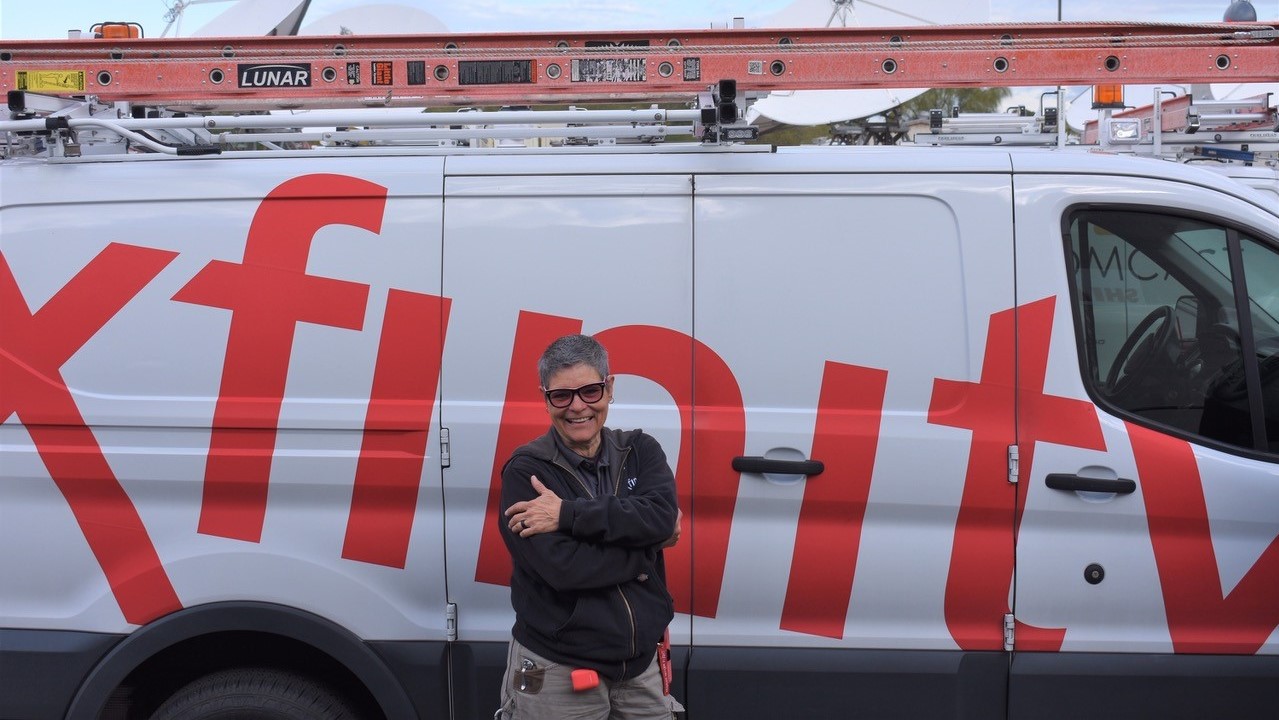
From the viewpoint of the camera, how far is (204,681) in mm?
3045

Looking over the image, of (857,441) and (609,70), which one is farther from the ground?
(609,70)

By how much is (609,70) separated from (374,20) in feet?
10.8

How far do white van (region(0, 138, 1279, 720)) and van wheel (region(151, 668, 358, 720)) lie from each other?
0.4 inches

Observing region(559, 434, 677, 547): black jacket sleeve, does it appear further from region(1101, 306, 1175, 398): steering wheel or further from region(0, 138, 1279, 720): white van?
region(1101, 306, 1175, 398): steering wheel

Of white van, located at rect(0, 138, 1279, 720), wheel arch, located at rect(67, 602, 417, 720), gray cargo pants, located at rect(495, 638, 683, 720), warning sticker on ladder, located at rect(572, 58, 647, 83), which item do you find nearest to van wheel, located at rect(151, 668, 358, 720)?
white van, located at rect(0, 138, 1279, 720)

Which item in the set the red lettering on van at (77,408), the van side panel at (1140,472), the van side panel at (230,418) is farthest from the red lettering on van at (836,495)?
the red lettering on van at (77,408)

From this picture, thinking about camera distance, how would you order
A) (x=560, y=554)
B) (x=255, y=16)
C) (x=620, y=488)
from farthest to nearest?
(x=255, y=16) < (x=620, y=488) < (x=560, y=554)

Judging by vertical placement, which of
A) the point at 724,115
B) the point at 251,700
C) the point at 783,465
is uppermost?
the point at 724,115

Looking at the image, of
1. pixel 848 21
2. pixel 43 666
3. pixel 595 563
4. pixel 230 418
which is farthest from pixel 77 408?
pixel 848 21

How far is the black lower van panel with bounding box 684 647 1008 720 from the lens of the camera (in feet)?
9.87

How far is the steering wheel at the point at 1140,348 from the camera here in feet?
9.93

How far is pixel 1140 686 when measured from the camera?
9.86ft

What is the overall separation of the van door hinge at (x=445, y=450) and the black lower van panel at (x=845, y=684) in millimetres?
839

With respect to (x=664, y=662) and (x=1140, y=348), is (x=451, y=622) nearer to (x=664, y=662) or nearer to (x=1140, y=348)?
(x=664, y=662)
